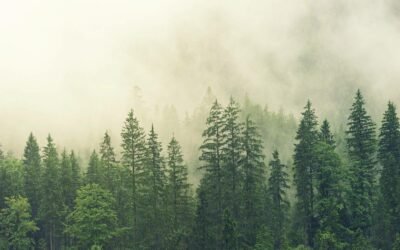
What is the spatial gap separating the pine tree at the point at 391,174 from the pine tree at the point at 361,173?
1751mm

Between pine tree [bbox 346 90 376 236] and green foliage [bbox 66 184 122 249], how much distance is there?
26.0m

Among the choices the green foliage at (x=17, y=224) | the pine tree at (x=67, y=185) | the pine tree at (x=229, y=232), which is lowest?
the pine tree at (x=229, y=232)

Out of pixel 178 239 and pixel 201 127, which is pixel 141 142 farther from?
pixel 201 127

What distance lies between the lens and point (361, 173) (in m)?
65.2

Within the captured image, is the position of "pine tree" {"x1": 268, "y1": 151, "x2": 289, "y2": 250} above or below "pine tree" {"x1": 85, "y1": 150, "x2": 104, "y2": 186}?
below

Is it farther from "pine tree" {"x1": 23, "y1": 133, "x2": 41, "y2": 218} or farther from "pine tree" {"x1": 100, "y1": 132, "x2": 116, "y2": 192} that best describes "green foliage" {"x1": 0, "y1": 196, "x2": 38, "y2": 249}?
"pine tree" {"x1": 100, "y1": 132, "x2": 116, "y2": 192}

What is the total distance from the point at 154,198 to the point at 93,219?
7223 mm

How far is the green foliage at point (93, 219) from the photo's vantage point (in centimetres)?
6212

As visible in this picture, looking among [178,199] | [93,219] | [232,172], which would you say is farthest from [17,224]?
[232,172]

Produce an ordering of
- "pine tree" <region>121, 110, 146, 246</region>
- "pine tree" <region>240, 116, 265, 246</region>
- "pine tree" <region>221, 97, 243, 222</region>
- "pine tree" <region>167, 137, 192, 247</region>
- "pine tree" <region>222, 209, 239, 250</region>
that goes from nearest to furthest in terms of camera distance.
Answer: "pine tree" <region>222, 209, 239, 250</region> → "pine tree" <region>240, 116, 265, 246</region> → "pine tree" <region>221, 97, 243, 222</region> → "pine tree" <region>167, 137, 192, 247</region> → "pine tree" <region>121, 110, 146, 246</region>

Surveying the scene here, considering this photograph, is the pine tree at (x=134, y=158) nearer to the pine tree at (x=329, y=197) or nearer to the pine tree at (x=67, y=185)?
the pine tree at (x=67, y=185)

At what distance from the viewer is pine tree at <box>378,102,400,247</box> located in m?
60.9

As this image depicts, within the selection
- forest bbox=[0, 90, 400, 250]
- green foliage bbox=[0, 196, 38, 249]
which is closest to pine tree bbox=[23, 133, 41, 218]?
green foliage bbox=[0, 196, 38, 249]

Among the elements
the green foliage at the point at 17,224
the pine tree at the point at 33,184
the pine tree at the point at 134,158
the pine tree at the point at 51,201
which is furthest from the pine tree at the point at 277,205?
the pine tree at the point at 33,184
